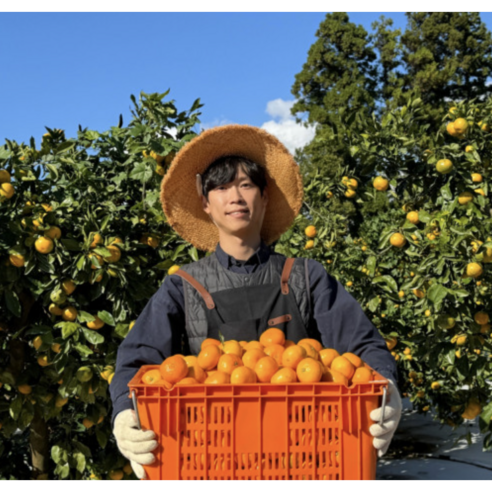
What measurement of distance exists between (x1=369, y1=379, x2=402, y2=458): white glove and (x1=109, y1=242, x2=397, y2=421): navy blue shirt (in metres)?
0.17

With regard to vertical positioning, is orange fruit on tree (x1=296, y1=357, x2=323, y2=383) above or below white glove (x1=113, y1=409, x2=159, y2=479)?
above

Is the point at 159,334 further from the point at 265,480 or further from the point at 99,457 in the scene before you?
the point at 99,457

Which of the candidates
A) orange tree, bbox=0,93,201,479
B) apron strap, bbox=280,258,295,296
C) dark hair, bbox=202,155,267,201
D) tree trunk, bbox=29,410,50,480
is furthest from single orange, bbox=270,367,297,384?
tree trunk, bbox=29,410,50,480

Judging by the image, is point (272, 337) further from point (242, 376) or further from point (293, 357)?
point (242, 376)

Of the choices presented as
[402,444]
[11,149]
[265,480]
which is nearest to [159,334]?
[265,480]

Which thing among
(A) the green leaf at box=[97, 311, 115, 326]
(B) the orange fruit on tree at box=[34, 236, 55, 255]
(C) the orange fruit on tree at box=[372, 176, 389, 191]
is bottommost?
(A) the green leaf at box=[97, 311, 115, 326]

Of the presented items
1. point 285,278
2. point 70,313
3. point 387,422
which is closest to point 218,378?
point 387,422

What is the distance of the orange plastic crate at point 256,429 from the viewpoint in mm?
1426

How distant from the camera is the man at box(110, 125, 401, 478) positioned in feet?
6.26

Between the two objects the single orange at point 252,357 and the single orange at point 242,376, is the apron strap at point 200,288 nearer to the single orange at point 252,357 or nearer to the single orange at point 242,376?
the single orange at point 252,357

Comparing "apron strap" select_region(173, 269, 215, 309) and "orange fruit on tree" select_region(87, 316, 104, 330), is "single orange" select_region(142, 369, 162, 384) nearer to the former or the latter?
"apron strap" select_region(173, 269, 215, 309)

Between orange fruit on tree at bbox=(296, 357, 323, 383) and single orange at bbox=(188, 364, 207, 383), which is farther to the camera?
single orange at bbox=(188, 364, 207, 383)

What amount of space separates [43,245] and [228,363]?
1.46 m

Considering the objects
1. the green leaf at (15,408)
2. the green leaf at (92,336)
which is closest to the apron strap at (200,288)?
the green leaf at (92,336)
